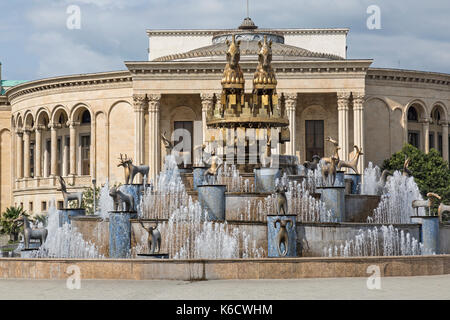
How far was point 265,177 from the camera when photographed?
2825 cm

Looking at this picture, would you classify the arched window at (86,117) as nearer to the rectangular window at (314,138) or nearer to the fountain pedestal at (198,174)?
the rectangular window at (314,138)

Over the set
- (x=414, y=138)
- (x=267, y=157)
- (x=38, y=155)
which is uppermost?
(x=414, y=138)

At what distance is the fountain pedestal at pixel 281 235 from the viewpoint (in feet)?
78.3

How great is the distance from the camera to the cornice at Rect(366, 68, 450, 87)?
7106cm

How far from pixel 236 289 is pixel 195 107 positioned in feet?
179

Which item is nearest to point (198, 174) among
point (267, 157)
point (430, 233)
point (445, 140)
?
point (267, 157)

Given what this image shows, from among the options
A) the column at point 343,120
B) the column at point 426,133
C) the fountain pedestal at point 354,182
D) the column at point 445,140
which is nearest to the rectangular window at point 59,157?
the column at point 343,120

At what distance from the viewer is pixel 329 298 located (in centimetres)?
1728

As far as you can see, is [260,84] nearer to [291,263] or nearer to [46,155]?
[291,263]

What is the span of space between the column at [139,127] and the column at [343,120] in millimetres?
15491

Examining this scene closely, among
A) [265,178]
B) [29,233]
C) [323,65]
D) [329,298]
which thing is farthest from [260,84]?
[323,65]

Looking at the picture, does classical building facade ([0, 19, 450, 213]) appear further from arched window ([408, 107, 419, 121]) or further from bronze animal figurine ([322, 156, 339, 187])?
bronze animal figurine ([322, 156, 339, 187])

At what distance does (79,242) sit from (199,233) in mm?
4550

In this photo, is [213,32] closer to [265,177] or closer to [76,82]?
[76,82]
